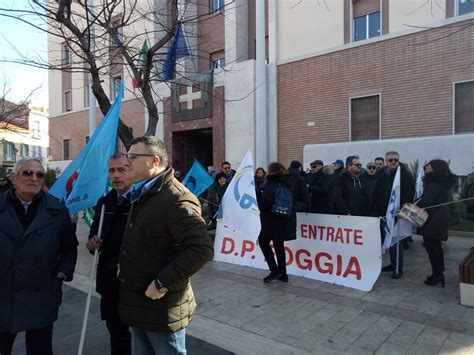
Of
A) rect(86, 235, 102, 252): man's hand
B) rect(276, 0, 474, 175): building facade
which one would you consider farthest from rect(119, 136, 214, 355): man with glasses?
rect(276, 0, 474, 175): building facade

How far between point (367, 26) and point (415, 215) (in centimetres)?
1069

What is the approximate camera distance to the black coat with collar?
2.77 m

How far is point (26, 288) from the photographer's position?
2.81 metres

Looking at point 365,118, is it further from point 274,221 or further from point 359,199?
point 274,221

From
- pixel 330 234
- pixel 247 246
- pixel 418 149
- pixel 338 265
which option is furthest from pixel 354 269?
pixel 418 149

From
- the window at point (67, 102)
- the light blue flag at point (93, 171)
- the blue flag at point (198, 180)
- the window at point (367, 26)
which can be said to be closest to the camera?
the light blue flag at point (93, 171)

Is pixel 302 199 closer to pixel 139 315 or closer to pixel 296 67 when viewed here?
pixel 139 315

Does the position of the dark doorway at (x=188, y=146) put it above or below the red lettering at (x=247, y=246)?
above

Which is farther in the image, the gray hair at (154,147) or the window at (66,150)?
the window at (66,150)

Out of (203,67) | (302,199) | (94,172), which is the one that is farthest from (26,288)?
(203,67)

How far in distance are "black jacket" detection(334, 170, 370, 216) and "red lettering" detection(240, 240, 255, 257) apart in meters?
1.65

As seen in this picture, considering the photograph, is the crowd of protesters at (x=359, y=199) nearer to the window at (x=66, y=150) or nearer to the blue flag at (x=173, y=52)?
the blue flag at (x=173, y=52)

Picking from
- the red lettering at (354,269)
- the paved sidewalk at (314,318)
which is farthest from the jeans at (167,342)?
the red lettering at (354,269)

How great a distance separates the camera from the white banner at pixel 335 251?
562 centimetres
